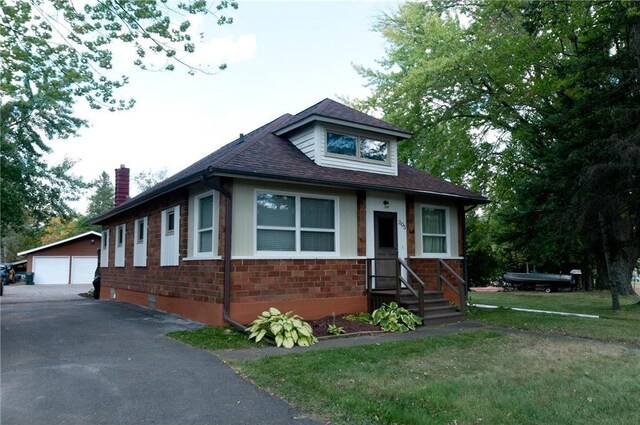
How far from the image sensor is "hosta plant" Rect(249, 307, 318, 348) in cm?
794

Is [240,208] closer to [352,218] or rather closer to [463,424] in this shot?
[352,218]

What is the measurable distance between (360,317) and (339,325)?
2.93 ft

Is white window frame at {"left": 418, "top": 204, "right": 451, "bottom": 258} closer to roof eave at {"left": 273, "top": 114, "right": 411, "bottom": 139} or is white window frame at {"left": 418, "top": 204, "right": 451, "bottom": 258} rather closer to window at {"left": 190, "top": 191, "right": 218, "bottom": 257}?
roof eave at {"left": 273, "top": 114, "right": 411, "bottom": 139}

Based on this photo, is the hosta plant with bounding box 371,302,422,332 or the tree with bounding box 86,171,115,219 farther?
the tree with bounding box 86,171,115,219

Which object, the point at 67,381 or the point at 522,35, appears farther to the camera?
the point at 522,35

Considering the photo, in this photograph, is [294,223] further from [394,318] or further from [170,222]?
[170,222]

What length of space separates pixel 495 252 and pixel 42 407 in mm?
27215

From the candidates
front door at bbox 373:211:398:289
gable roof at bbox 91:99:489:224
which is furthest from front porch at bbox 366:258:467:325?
gable roof at bbox 91:99:489:224

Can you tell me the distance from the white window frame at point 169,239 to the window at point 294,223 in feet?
8.96

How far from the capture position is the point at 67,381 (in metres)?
A: 5.46

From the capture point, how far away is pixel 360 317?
1036 cm

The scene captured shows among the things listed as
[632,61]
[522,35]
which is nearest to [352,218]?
[632,61]

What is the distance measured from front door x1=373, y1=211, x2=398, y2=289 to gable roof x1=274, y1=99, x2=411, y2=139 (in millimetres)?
2253

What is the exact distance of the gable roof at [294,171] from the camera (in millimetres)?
9273
